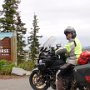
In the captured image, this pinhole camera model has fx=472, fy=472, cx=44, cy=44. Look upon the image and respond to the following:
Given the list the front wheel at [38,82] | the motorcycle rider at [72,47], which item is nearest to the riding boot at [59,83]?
the motorcycle rider at [72,47]

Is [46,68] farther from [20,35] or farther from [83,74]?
[20,35]

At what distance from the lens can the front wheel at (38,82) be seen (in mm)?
14102

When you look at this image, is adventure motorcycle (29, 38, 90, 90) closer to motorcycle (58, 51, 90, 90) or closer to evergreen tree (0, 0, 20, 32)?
motorcycle (58, 51, 90, 90)

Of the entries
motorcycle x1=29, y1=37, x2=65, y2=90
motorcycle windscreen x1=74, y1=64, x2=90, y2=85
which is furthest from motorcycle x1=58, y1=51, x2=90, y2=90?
motorcycle x1=29, y1=37, x2=65, y2=90

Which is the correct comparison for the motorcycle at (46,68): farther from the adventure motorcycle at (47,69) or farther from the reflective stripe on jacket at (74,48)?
the reflective stripe on jacket at (74,48)

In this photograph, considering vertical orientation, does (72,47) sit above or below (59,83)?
above

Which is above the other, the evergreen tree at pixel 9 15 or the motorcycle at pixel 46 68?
the evergreen tree at pixel 9 15

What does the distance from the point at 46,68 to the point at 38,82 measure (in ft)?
1.77

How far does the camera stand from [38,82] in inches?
562

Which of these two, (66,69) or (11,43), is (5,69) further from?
(66,69)

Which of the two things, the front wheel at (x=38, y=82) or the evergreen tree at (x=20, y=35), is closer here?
the front wheel at (x=38, y=82)

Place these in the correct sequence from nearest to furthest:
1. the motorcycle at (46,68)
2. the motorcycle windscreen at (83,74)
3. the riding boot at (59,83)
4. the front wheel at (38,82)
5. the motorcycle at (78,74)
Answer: the motorcycle windscreen at (83,74), the motorcycle at (78,74), the riding boot at (59,83), the motorcycle at (46,68), the front wheel at (38,82)

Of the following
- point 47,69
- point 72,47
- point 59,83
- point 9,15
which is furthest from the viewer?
point 9,15

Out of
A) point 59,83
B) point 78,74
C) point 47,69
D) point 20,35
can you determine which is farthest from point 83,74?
point 20,35
